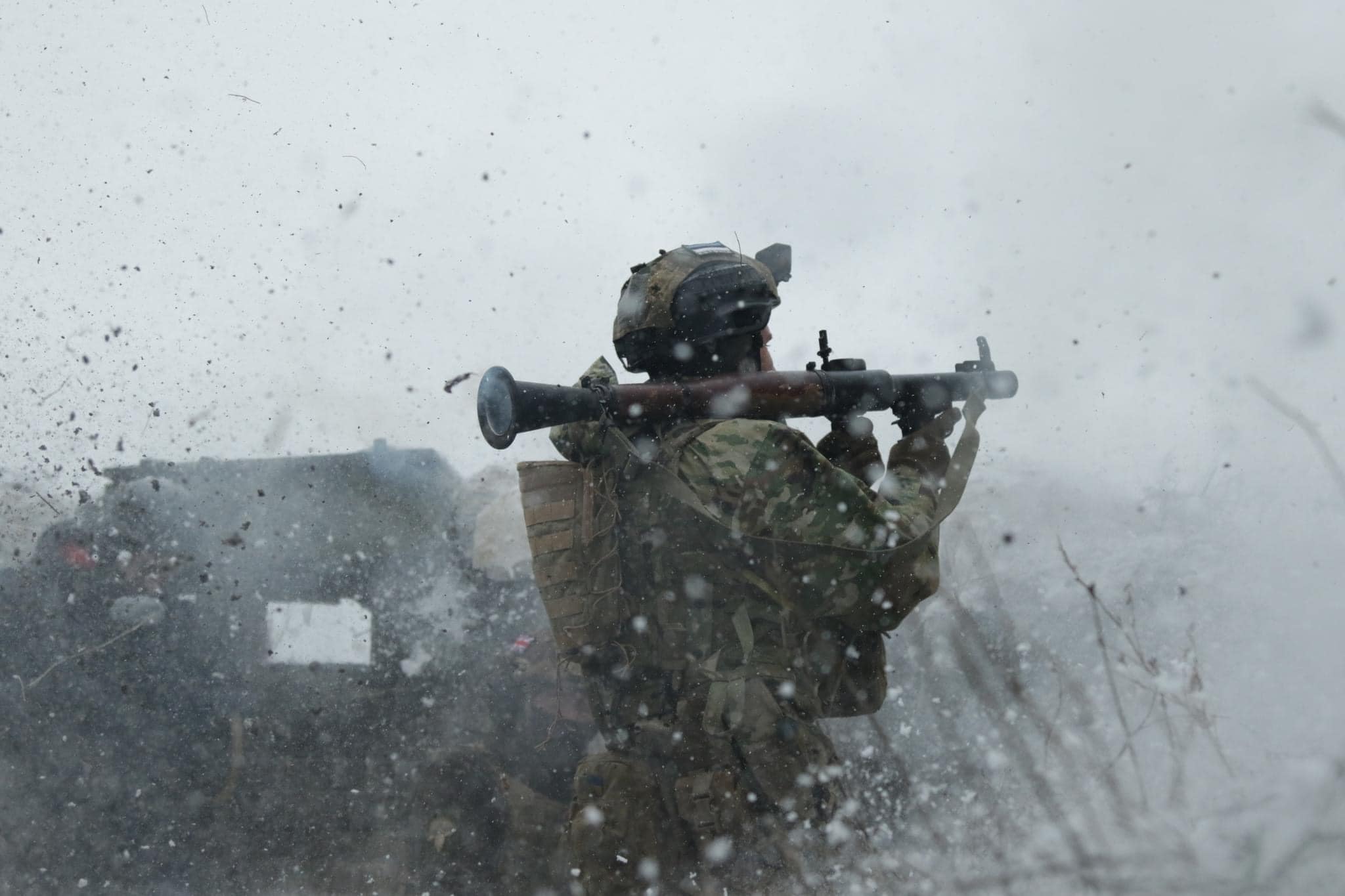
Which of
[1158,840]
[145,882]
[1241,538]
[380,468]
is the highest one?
[380,468]

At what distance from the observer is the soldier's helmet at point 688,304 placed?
8.39 ft

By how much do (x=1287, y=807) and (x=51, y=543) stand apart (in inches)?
243

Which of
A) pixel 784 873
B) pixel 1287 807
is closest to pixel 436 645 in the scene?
pixel 784 873

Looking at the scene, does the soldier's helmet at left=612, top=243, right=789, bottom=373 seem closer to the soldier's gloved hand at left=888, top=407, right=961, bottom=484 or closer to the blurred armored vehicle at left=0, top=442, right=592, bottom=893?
the soldier's gloved hand at left=888, top=407, right=961, bottom=484

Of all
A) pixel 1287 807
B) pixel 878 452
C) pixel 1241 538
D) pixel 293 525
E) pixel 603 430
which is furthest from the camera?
pixel 293 525

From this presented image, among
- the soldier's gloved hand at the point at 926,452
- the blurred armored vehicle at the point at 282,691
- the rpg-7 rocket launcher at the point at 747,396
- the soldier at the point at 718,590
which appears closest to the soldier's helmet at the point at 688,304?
the soldier at the point at 718,590

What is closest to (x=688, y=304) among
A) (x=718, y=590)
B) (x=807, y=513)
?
(x=807, y=513)

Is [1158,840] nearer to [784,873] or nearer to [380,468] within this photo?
[784,873]

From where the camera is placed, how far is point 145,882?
14.3ft

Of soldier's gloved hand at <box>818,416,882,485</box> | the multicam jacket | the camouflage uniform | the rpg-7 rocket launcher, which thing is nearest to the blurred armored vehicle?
the camouflage uniform

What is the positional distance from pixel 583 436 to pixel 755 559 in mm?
645

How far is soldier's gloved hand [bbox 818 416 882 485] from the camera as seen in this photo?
8.99 ft

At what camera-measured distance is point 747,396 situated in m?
2.51

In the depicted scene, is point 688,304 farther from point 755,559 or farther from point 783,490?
point 755,559
